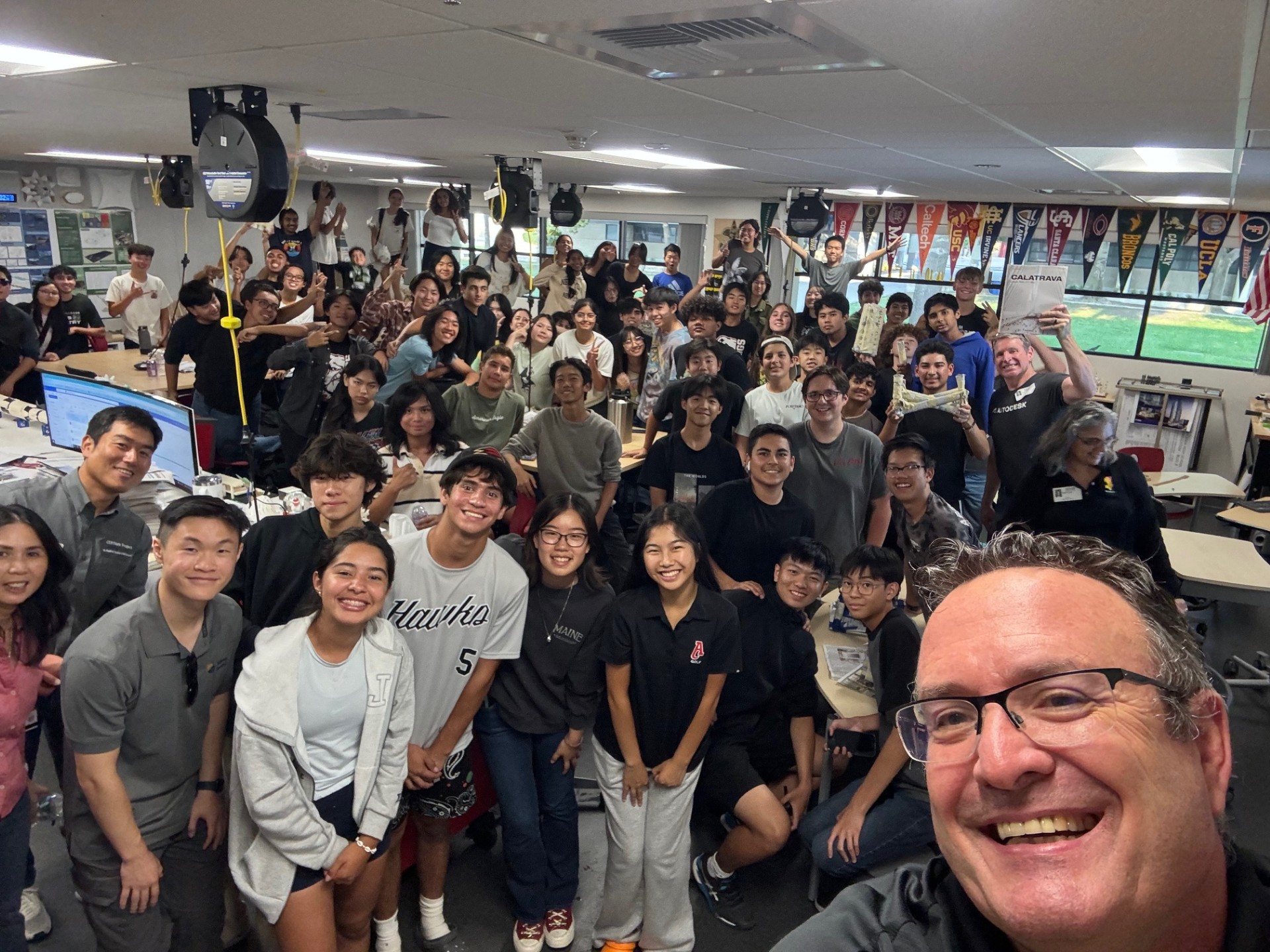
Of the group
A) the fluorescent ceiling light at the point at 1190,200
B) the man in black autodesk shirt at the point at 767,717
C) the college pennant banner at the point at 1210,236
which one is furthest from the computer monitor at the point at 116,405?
the college pennant banner at the point at 1210,236

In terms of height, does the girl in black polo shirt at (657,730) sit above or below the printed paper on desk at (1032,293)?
below

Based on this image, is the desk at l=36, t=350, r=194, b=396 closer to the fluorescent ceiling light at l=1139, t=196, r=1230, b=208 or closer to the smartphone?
the smartphone

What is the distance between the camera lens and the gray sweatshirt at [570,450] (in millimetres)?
3963

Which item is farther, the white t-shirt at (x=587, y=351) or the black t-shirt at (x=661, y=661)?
the white t-shirt at (x=587, y=351)

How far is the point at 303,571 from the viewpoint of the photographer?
95.6 inches

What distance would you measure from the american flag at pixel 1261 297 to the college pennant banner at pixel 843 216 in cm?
431

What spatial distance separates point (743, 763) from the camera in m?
2.73

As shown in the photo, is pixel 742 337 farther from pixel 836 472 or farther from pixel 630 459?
pixel 836 472

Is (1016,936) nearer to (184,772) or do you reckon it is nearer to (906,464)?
(184,772)

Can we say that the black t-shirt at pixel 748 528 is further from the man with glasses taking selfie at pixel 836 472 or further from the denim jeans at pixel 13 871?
the denim jeans at pixel 13 871

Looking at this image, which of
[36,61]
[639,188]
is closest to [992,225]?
[639,188]

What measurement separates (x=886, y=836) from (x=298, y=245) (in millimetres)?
8060

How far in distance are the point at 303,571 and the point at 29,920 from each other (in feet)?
4.21

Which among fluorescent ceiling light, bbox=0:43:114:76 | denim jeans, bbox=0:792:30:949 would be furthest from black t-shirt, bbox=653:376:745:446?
denim jeans, bbox=0:792:30:949
